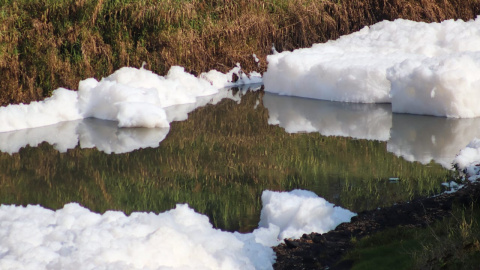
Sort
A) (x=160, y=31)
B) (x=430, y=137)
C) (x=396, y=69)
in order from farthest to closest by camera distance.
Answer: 1. (x=160, y=31)
2. (x=396, y=69)
3. (x=430, y=137)

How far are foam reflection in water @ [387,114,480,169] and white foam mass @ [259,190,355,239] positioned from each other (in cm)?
251

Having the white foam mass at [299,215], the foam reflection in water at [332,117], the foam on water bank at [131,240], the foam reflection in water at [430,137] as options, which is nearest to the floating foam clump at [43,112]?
the foam reflection in water at [332,117]

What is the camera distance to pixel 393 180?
8.64 meters

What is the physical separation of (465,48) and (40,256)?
11.4m

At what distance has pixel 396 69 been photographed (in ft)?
39.4

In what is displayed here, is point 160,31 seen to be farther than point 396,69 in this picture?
Yes

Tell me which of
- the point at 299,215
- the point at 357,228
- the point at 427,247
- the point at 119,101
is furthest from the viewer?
the point at 119,101

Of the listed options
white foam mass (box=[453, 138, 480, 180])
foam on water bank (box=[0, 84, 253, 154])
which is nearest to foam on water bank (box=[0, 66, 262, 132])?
foam on water bank (box=[0, 84, 253, 154])

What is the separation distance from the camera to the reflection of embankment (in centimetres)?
1012

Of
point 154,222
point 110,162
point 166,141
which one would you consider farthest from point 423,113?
point 154,222

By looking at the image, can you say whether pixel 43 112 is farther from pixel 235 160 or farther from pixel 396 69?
pixel 396 69

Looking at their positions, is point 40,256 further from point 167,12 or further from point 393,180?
point 167,12

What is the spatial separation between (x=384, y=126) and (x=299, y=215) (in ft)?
16.1

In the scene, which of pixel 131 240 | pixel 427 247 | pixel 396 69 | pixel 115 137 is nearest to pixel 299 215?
pixel 131 240
